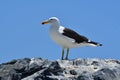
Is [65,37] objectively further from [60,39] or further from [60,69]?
[60,69]

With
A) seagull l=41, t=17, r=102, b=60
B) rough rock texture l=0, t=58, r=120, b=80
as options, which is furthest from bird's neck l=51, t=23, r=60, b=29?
rough rock texture l=0, t=58, r=120, b=80

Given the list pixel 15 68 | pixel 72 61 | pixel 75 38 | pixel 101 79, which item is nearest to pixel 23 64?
pixel 15 68

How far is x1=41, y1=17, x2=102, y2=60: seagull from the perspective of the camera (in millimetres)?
19844

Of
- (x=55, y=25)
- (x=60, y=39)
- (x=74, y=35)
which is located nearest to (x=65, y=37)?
(x=60, y=39)

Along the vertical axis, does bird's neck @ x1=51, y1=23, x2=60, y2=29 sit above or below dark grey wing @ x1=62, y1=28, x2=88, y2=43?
above

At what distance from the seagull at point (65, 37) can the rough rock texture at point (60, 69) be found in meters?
3.39

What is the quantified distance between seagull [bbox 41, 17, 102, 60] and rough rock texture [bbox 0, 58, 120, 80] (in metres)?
3.39

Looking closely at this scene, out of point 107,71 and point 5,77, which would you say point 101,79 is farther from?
point 5,77

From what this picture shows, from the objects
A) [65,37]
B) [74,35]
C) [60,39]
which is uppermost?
[74,35]

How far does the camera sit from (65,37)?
19984 mm

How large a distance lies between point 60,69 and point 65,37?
17.2ft

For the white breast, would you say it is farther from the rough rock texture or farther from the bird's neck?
the rough rock texture

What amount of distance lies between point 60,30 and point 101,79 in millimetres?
6457

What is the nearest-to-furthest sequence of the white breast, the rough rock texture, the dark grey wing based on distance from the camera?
1. the rough rock texture
2. the white breast
3. the dark grey wing
